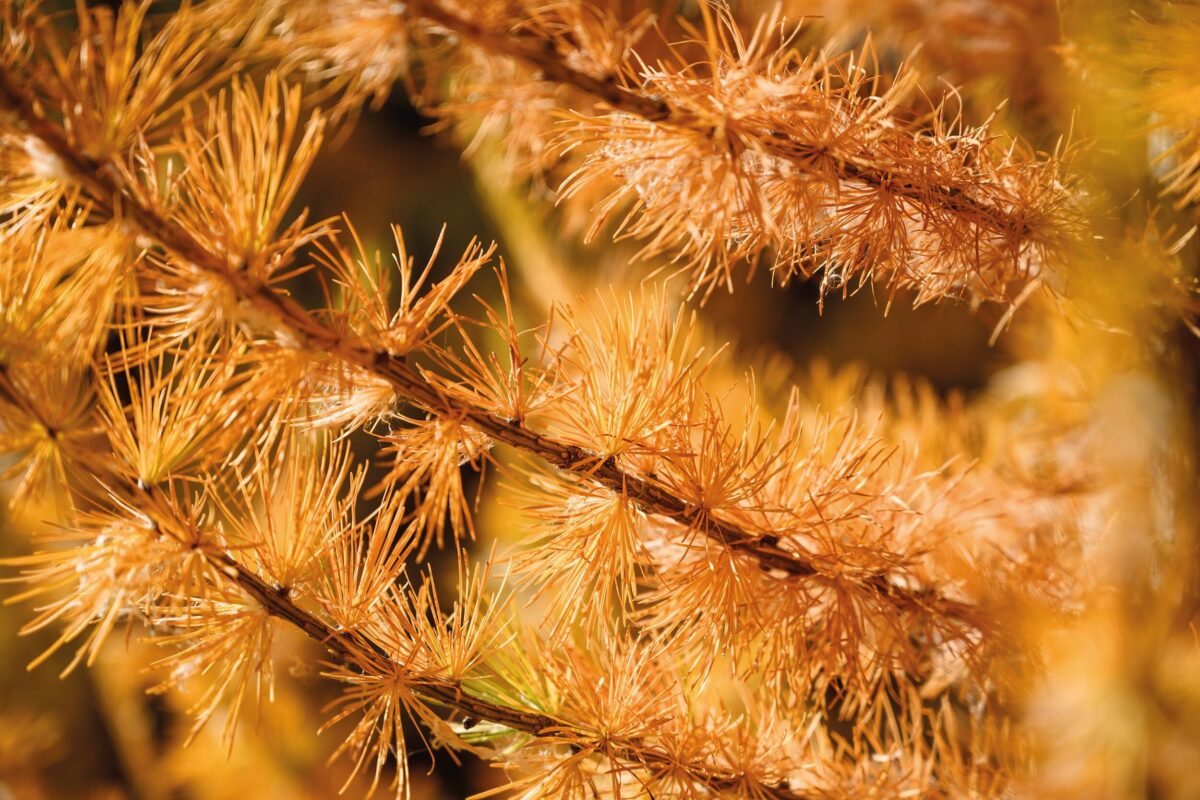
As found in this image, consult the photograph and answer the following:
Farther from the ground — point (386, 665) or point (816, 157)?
point (816, 157)

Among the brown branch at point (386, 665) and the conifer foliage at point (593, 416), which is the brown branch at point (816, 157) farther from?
the brown branch at point (386, 665)

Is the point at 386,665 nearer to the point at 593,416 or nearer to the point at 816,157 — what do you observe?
the point at 593,416

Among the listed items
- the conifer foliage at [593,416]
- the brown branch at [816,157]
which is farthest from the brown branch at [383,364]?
the brown branch at [816,157]

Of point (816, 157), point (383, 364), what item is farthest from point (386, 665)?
point (816, 157)

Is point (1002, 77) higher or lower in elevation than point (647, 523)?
higher

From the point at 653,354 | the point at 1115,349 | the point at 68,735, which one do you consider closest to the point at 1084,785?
the point at 1115,349

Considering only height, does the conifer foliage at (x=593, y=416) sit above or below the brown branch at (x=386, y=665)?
above

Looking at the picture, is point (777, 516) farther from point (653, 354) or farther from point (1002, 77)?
point (1002, 77)

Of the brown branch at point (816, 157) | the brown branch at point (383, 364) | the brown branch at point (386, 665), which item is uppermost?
the brown branch at point (816, 157)
